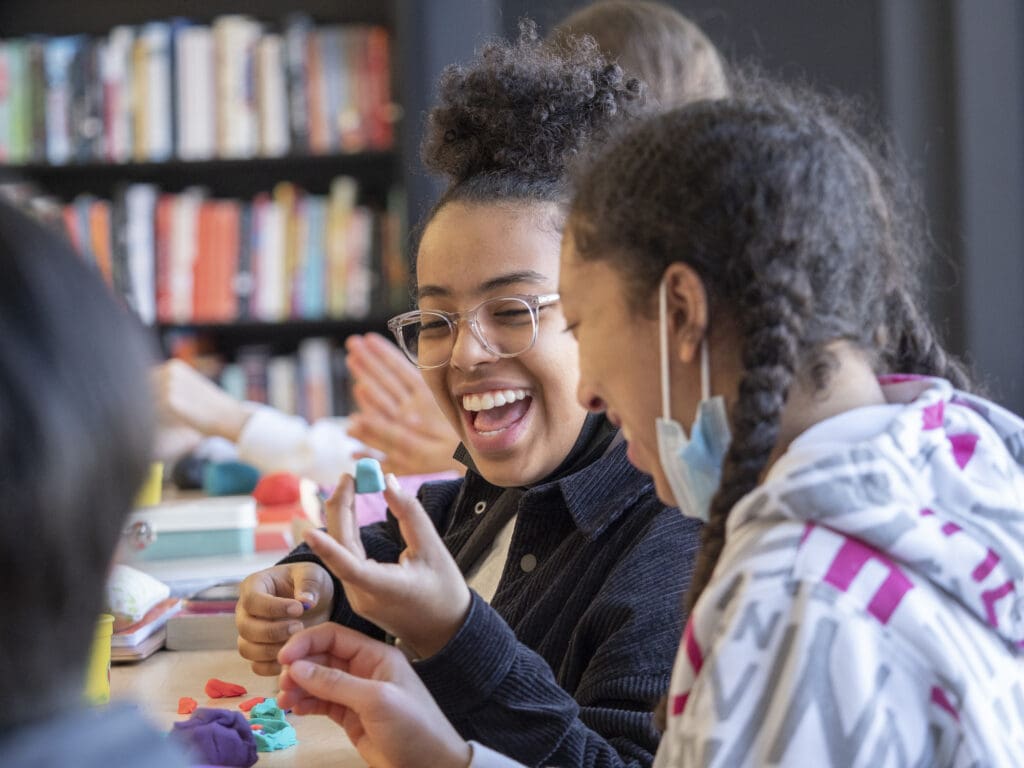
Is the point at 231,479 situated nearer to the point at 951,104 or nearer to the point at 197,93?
the point at 197,93

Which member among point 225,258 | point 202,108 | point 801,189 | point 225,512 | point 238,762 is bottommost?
point 238,762

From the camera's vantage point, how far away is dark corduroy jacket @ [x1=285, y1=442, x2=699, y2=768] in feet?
2.91

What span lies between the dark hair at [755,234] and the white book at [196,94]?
96.8 inches

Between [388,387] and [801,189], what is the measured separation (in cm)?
138

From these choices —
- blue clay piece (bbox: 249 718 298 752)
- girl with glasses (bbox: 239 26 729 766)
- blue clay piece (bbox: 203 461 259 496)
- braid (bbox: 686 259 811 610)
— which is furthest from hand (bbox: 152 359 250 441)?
braid (bbox: 686 259 811 610)

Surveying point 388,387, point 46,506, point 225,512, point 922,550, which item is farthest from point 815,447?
point 388,387

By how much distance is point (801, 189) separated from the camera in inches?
30.3

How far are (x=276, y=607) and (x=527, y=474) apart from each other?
0.90ft

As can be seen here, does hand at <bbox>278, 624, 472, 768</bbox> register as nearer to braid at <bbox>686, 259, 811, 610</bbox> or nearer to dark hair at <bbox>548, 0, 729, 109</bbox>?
braid at <bbox>686, 259, 811, 610</bbox>

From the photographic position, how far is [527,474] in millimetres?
1251

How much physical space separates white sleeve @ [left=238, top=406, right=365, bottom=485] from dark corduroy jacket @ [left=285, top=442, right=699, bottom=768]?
32.4 inches

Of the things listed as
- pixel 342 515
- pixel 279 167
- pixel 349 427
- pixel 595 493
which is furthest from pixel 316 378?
pixel 342 515

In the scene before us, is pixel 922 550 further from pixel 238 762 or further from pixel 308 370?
pixel 308 370

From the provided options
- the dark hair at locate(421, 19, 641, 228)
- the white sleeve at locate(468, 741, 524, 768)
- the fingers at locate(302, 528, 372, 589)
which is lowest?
the white sleeve at locate(468, 741, 524, 768)
